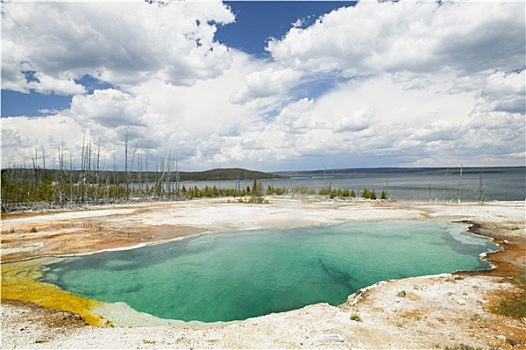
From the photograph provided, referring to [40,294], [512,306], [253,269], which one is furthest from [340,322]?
[40,294]

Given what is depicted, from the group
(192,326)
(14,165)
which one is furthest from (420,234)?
(14,165)

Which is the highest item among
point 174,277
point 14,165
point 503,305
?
point 14,165

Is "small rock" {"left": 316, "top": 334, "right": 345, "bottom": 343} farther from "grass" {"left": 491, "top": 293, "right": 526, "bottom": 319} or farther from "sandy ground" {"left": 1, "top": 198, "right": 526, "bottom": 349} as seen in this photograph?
"grass" {"left": 491, "top": 293, "right": 526, "bottom": 319}

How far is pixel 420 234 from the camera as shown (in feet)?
98.7

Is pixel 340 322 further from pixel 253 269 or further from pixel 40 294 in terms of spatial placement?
pixel 40 294

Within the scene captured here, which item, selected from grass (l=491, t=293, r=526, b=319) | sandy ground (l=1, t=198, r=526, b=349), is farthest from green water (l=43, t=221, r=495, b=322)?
grass (l=491, t=293, r=526, b=319)

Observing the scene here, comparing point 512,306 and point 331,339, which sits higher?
point 331,339

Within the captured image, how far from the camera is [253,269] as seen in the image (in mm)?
20266

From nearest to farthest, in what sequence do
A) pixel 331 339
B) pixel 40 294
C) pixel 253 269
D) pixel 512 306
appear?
pixel 331 339, pixel 512 306, pixel 40 294, pixel 253 269

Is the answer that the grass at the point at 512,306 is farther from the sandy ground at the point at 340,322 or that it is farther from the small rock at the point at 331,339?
the small rock at the point at 331,339

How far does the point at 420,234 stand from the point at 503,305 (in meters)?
18.9

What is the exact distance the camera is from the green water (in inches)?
601

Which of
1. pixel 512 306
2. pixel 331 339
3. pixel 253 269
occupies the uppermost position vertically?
pixel 331 339

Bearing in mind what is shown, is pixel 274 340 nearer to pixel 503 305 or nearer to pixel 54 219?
pixel 503 305
